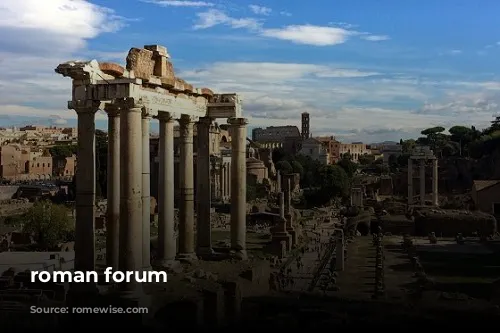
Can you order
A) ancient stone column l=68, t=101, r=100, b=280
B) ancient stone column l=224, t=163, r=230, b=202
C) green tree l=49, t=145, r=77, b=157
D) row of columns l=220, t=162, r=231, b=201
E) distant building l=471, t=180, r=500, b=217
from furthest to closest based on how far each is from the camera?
1. green tree l=49, t=145, r=77, b=157
2. ancient stone column l=224, t=163, r=230, b=202
3. row of columns l=220, t=162, r=231, b=201
4. distant building l=471, t=180, r=500, b=217
5. ancient stone column l=68, t=101, r=100, b=280

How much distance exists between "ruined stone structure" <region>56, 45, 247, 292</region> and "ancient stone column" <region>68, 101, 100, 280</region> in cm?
2

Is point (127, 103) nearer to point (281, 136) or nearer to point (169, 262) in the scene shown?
point (169, 262)

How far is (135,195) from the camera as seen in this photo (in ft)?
45.5

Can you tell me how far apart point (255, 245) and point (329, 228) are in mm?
14033

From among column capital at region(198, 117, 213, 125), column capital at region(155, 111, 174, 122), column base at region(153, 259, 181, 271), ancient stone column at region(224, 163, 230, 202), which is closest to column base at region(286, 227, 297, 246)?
column capital at region(198, 117, 213, 125)

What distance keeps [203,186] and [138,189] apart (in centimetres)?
562

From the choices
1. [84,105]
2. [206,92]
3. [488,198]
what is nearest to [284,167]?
[488,198]

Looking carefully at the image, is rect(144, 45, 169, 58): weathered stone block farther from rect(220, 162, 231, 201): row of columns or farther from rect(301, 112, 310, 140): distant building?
rect(301, 112, 310, 140): distant building

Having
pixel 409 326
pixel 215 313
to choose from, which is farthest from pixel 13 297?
pixel 409 326

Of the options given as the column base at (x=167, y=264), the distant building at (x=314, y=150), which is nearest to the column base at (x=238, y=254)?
the column base at (x=167, y=264)

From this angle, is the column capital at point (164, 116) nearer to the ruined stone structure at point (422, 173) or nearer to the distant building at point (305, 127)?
the ruined stone structure at point (422, 173)

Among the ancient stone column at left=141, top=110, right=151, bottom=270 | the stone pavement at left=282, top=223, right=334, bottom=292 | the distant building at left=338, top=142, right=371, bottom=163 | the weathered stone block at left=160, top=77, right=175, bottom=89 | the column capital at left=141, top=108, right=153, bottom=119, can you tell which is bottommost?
the stone pavement at left=282, top=223, right=334, bottom=292

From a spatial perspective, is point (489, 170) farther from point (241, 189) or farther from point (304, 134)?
point (304, 134)

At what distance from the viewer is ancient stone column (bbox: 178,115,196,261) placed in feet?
60.6
